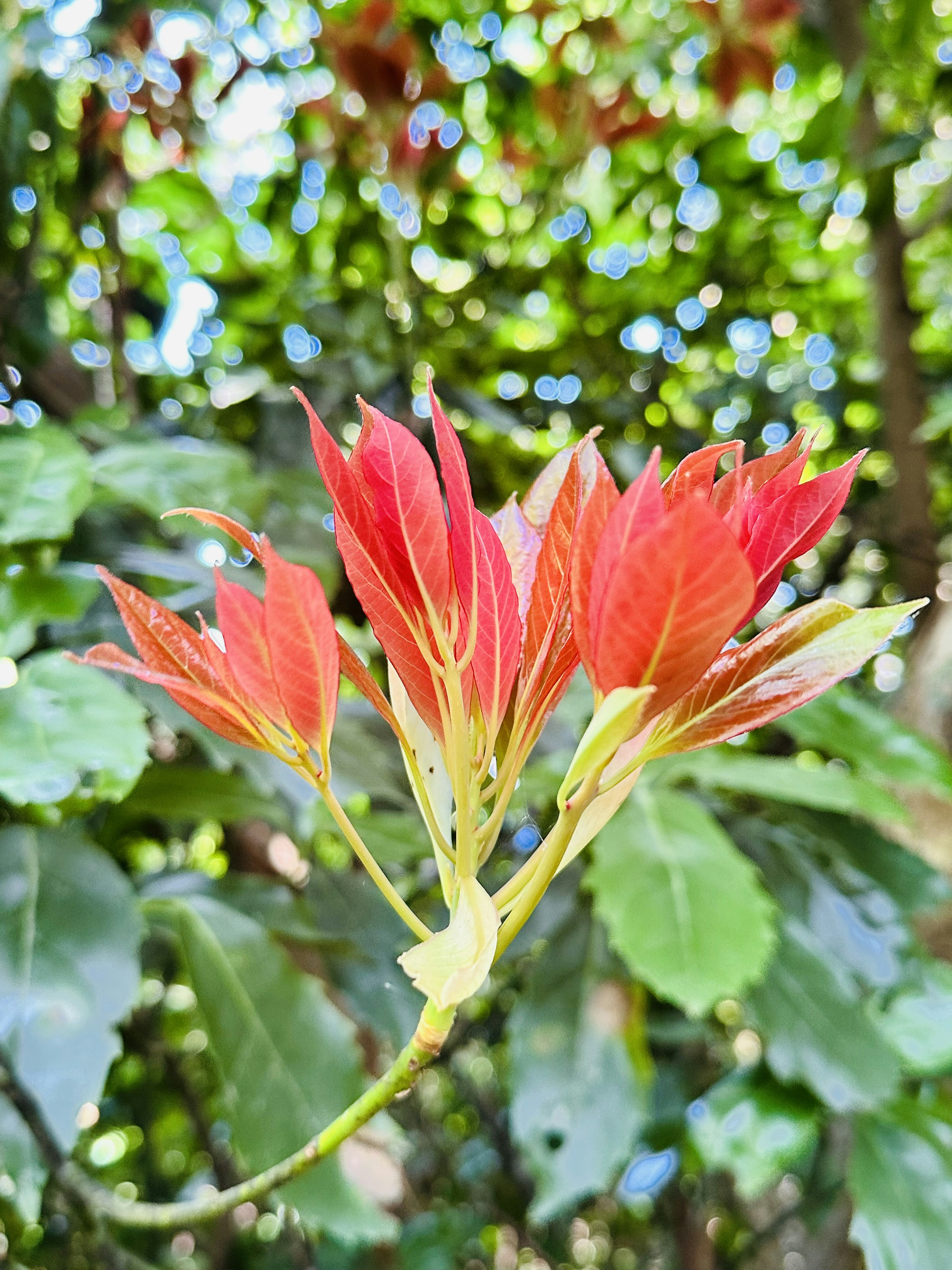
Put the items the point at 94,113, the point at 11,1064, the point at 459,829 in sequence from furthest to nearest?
the point at 94,113
the point at 11,1064
the point at 459,829

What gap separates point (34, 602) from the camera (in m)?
0.47

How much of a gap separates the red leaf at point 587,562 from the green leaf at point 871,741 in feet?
1.63

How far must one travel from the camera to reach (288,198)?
1026mm

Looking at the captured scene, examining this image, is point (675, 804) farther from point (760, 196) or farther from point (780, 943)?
point (760, 196)

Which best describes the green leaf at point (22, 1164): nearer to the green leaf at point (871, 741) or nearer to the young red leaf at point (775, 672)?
the young red leaf at point (775, 672)

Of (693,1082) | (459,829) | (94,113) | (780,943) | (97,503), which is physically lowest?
(693,1082)

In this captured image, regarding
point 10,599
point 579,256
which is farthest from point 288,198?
point 10,599

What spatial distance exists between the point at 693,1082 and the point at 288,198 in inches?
43.9

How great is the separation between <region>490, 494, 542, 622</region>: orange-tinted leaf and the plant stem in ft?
0.26

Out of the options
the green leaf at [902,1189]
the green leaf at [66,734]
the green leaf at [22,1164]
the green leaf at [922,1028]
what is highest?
the green leaf at [66,734]

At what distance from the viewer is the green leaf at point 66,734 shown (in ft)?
1.14

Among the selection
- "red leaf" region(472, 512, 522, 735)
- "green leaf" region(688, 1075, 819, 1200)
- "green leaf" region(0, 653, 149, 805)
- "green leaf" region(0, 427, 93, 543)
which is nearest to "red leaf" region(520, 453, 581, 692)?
"red leaf" region(472, 512, 522, 735)

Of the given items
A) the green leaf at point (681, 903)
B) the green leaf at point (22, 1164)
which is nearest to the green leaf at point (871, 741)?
the green leaf at point (681, 903)

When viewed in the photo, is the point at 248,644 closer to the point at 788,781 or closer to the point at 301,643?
the point at 301,643
